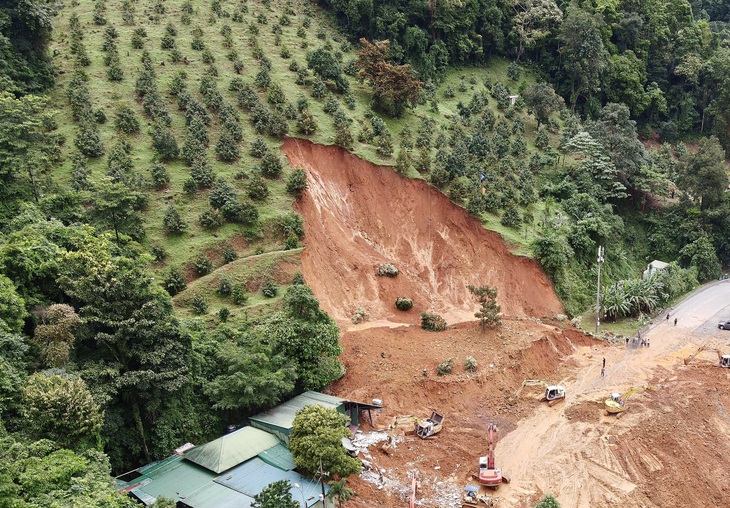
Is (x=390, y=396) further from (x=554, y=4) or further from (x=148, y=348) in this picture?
(x=554, y=4)

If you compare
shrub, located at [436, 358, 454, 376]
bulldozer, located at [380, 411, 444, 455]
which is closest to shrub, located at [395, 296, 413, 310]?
shrub, located at [436, 358, 454, 376]

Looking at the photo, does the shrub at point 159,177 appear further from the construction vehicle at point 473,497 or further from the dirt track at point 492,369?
the construction vehicle at point 473,497

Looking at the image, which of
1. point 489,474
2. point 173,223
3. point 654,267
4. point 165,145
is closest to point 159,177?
point 165,145

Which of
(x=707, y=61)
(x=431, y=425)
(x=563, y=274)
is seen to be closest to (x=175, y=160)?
(x=431, y=425)

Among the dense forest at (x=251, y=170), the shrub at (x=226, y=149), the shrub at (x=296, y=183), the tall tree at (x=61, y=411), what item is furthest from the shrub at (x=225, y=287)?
the tall tree at (x=61, y=411)

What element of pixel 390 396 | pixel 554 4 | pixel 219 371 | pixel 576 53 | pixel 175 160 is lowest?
pixel 390 396

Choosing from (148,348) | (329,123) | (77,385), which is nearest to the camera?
(77,385)

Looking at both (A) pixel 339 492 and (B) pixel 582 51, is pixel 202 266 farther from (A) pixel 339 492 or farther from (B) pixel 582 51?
(B) pixel 582 51
